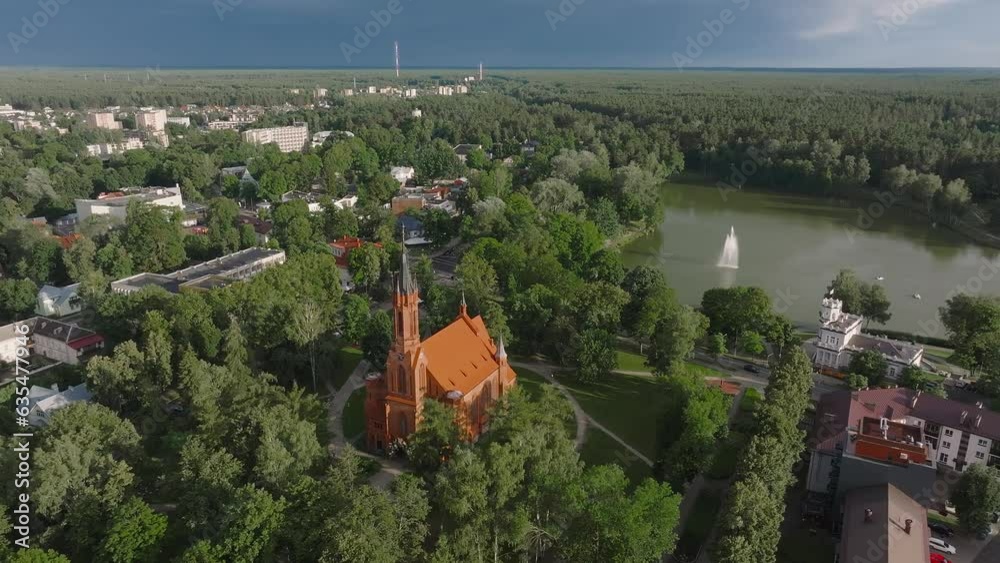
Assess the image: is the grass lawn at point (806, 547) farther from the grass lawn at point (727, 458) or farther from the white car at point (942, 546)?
the grass lawn at point (727, 458)

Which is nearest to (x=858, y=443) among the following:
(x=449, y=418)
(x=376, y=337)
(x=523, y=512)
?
(x=523, y=512)

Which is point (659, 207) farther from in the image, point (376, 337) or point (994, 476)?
point (994, 476)

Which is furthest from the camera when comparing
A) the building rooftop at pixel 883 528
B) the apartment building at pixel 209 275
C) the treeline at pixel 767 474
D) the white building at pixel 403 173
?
the white building at pixel 403 173

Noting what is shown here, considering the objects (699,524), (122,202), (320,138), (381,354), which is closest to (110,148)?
(320,138)

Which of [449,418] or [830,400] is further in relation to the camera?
[830,400]

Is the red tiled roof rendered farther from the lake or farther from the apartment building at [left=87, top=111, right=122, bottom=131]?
the apartment building at [left=87, top=111, right=122, bottom=131]

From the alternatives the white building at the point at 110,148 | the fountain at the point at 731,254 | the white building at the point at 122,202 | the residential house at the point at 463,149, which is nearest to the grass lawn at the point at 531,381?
the fountain at the point at 731,254

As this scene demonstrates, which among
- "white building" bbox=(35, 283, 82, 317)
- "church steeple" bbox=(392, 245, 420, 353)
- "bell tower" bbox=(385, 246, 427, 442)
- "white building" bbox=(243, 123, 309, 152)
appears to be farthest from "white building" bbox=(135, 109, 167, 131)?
"church steeple" bbox=(392, 245, 420, 353)
